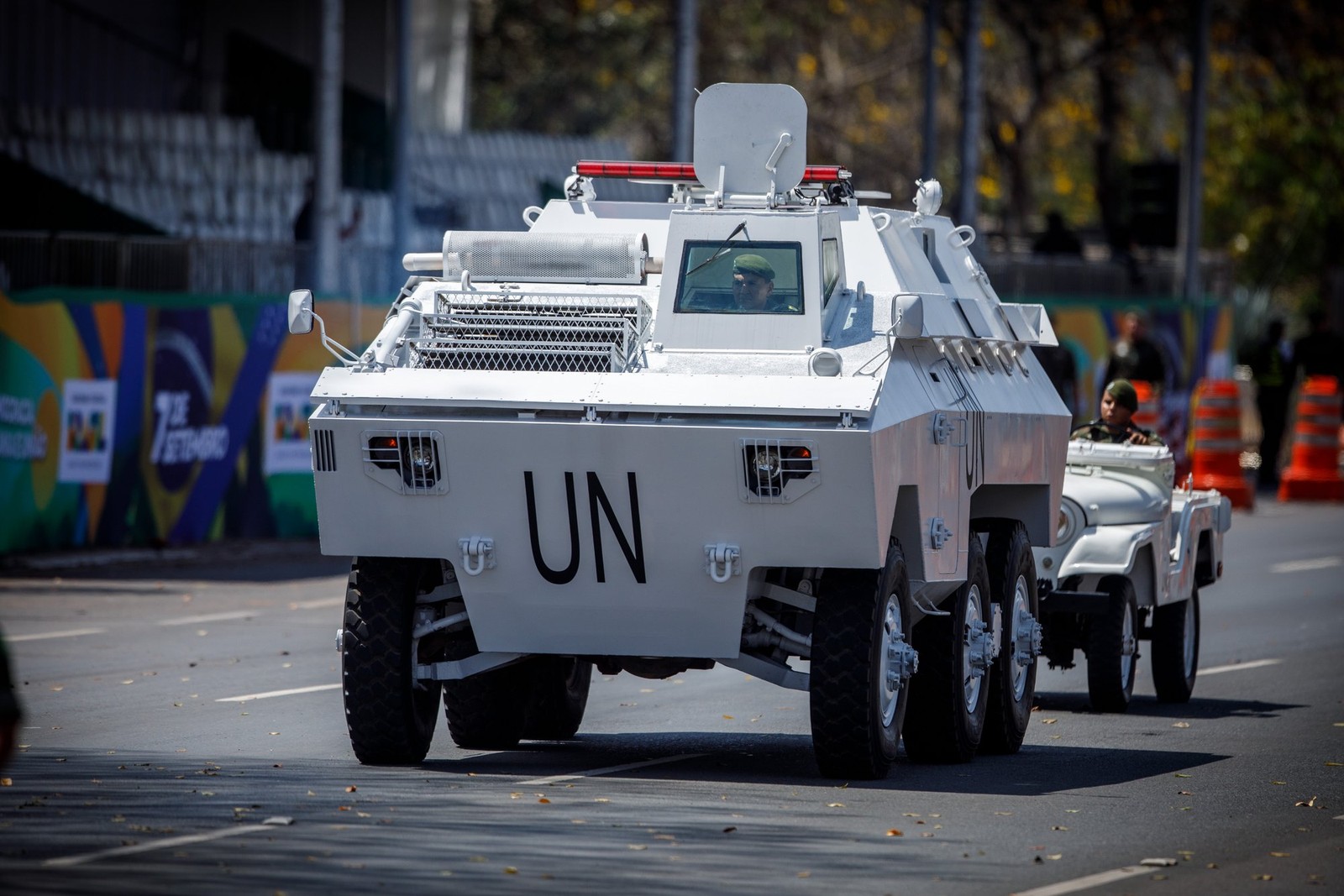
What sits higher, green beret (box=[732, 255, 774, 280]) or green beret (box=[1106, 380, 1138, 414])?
green beret (box=[732, 255, 774, 280])

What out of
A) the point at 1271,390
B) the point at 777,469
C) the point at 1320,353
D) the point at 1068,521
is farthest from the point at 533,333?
the point at 1320,353

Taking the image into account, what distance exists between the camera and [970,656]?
1113 centimetres

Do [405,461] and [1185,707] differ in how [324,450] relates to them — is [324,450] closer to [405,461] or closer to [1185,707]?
[405,461]

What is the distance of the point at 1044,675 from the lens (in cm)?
1531

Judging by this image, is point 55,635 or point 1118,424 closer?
point 1118,424

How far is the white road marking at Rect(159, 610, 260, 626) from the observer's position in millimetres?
16234

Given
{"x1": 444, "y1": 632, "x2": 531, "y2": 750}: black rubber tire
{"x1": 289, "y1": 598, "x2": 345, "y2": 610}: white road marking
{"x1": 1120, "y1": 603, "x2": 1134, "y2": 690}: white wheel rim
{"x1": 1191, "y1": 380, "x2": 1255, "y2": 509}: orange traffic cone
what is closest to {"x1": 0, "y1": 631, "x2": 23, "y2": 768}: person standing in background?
{"x1": 444, "y1": 632, "x2": 531, "y2": 750}: black rubber tire

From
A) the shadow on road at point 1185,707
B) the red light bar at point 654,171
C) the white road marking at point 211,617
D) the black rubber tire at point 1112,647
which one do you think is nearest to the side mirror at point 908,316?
the red light bar at point 654,171

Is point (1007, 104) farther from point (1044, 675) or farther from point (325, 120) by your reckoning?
point (1044, 675)

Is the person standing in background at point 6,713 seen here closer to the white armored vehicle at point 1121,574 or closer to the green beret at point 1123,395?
the white armored vehicle at point 1121,574

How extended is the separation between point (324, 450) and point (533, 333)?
1.05 metres

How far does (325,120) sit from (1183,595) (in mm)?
11910

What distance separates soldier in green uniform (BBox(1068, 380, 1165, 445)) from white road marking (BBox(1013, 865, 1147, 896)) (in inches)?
257

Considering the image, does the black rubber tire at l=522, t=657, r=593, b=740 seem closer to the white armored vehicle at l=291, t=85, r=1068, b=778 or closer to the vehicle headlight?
the white armored vehicle at l=291, t=85, r=1068, b=778
